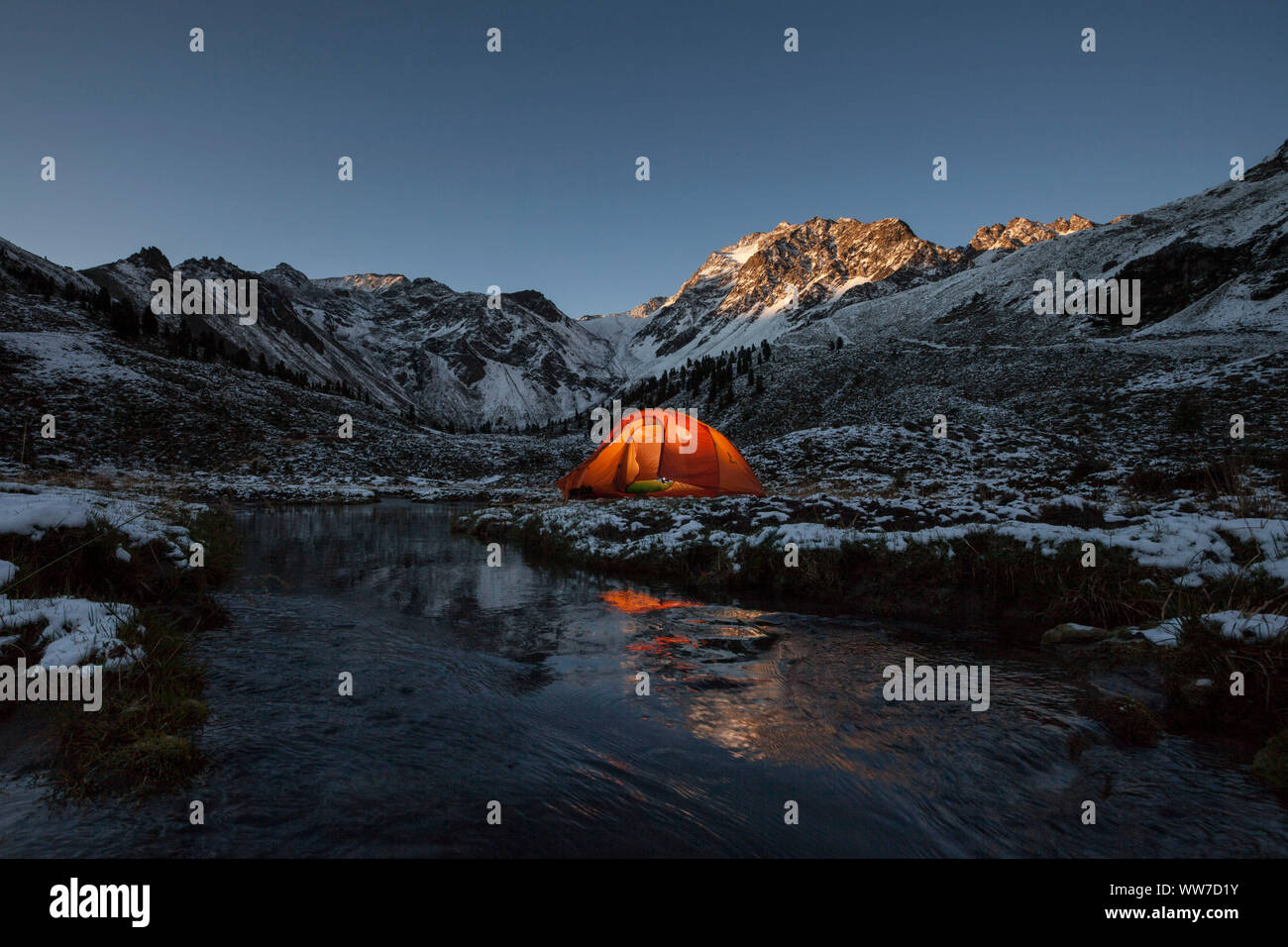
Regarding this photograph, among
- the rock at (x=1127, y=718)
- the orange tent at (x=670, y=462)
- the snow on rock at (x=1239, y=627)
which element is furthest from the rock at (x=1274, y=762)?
the orange tent at (x=670, y=462)

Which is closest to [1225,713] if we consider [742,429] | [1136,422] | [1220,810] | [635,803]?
[1220,810]

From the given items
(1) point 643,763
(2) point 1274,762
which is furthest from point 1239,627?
(1) point 643,763

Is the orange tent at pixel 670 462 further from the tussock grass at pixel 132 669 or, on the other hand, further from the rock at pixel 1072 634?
the tussock grass at pixel 132 669

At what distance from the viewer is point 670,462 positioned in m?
20.8

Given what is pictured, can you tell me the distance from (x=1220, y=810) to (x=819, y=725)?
2.50m

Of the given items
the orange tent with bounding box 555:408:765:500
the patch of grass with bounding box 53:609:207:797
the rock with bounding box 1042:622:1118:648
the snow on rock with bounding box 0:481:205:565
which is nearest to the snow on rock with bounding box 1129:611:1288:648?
the rock with bounding box 1042:622:1118:648

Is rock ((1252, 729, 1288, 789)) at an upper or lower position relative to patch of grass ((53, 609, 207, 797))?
lower

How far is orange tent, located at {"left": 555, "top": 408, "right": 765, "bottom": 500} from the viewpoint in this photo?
20.4m

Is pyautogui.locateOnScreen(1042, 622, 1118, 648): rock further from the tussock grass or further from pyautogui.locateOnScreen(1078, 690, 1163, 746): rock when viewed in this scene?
the tussock grass

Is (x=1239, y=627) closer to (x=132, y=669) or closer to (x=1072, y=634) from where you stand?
(x=1072, y=634)

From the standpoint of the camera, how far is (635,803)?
3.72 metres

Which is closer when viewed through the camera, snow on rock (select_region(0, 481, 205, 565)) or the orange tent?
snow on rock (select_region(0, 481, 205, 565))
